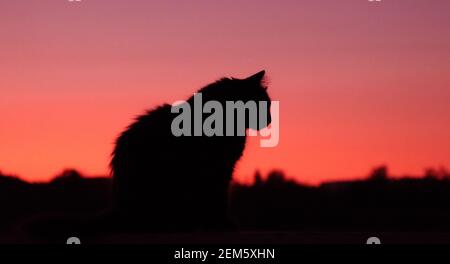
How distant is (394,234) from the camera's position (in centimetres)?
696

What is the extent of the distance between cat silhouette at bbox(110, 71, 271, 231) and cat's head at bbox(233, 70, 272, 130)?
0.85 metres

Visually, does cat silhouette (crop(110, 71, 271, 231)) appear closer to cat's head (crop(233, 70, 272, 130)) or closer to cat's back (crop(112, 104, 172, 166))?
cat's back (crop(112, 104, 172, 166))

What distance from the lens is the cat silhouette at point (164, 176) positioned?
733cm

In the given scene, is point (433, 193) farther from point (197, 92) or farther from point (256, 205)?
point (197, 92)

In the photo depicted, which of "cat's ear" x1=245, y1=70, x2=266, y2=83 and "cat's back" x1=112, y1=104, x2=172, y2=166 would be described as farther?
"cat's ear" x1=245, y1=70, x2=266, y2=83

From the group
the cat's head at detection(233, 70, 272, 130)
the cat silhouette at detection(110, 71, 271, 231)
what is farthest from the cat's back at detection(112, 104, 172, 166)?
the cat's head at detection(233, 70, 272, 130)

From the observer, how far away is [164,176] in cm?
735

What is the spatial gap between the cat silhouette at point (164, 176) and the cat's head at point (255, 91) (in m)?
0.85

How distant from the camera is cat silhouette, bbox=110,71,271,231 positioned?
24.1 feet

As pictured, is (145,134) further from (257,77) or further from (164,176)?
(257,77)

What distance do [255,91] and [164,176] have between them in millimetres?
1803

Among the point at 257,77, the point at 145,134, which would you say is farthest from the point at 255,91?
the point at 145,134

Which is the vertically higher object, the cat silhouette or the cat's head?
the cat's head
